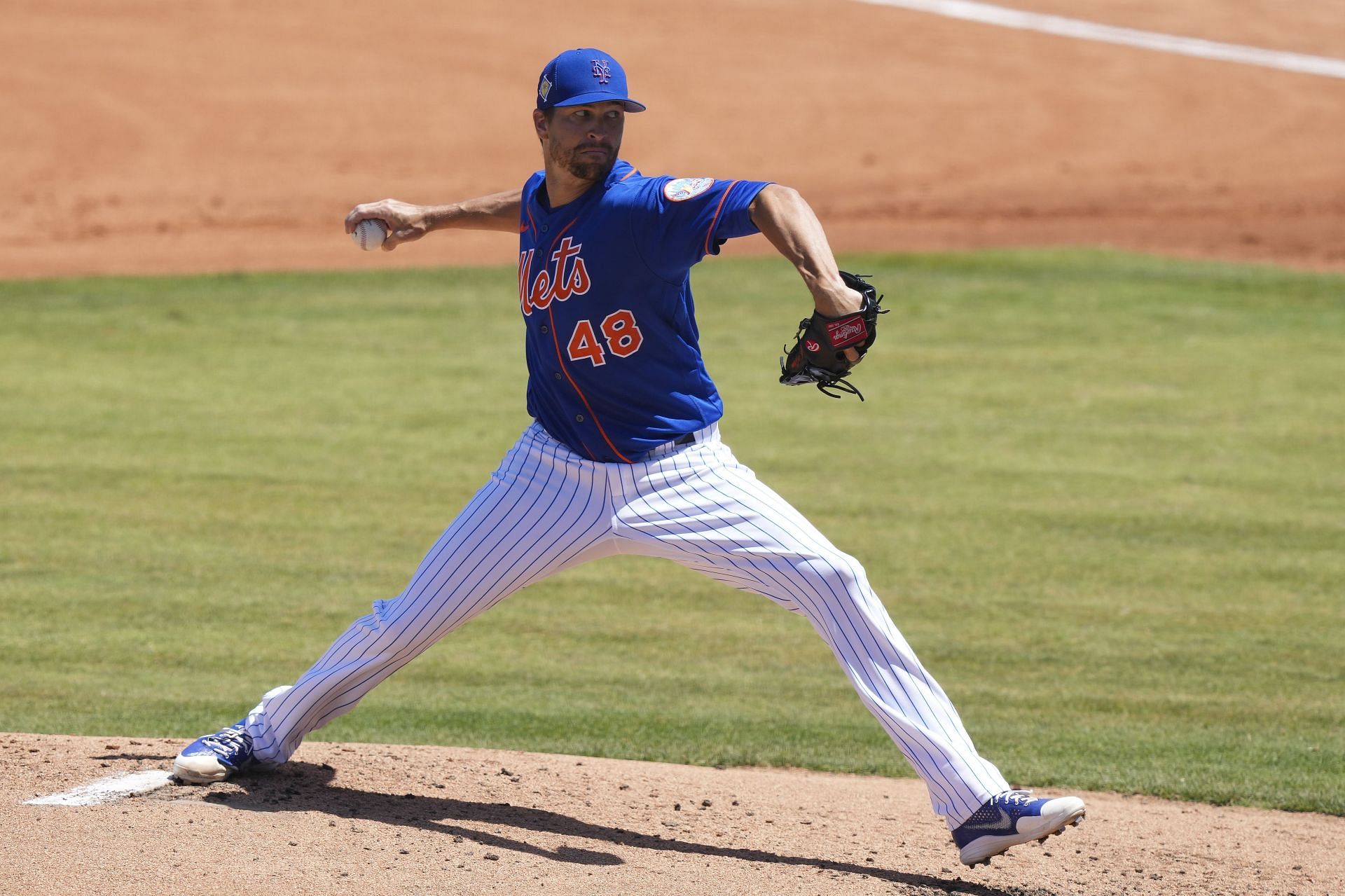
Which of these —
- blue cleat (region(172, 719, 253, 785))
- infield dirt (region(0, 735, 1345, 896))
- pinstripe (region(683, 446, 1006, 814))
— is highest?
pinstripe (region(683, 446, 1006, 814))

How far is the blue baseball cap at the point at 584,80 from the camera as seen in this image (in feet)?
13.4

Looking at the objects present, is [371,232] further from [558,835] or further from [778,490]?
[778,490]

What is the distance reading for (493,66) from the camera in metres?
21.8

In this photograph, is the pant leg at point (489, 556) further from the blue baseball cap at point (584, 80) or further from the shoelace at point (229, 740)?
the blue baseball cap at point (584, 80)

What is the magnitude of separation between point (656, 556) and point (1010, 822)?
1116 mm

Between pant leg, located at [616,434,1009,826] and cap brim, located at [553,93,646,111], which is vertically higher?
cap brim, located at [553,93,646,111]

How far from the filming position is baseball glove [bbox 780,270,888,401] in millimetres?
3682

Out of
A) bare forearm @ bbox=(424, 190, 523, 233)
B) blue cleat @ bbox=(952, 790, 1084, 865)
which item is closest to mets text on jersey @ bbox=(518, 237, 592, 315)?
bare forearm @ bbox=(424, 190, 523, 233)

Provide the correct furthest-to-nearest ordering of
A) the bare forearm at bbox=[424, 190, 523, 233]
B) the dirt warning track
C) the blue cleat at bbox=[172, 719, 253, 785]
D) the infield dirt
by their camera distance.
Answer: the dirt warning track < the bare forearm at bbox=[424, 190, 523, 233] < the blue cleat at bbox=[172, 719, 253, 785] < the infield dirt

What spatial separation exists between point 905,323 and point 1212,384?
263 cm

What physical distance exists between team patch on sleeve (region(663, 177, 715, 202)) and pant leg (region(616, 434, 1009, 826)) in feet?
2.24

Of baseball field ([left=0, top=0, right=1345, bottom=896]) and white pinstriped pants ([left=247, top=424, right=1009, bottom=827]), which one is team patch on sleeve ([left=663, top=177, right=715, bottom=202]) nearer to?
white pinstriped pants ([left=247, top=424, right=1009, bottom=827])

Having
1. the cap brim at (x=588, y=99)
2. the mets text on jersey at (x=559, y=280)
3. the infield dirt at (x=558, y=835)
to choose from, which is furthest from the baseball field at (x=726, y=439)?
the cap brim at (x=588, y=99)

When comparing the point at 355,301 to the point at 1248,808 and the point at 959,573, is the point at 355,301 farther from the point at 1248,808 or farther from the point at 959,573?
the point at 1248,808
